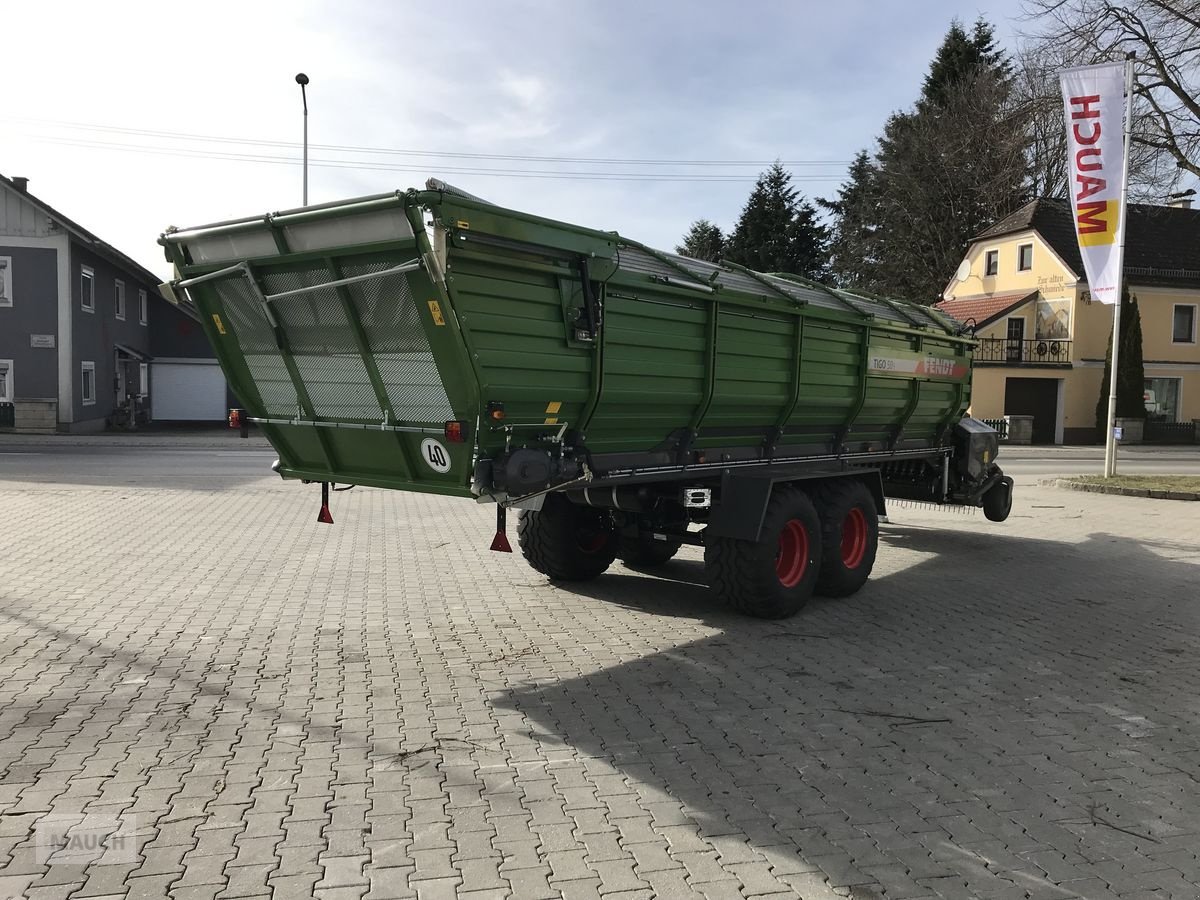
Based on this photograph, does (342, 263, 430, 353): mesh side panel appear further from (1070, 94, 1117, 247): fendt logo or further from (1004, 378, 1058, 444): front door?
(1004, 378, 1058, 444): front door

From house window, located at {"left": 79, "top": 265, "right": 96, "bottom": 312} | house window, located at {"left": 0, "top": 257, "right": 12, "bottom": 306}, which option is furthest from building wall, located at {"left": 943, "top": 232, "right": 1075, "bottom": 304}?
house window, located at {"left": 0, "top": 257, "right": 12, "bottom": 306}

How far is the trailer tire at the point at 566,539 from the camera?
7.95m

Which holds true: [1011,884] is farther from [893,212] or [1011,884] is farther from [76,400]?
[893,212]

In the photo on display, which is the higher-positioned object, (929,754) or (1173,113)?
(1173,113)

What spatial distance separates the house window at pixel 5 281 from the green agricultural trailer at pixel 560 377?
27464 mm

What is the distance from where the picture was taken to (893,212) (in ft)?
149

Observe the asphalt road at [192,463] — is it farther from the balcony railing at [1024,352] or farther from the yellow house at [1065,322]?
the balcony railing at [1024,352]

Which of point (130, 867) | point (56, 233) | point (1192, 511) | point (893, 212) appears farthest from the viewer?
point (893, 212)

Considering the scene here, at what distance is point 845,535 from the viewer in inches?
313

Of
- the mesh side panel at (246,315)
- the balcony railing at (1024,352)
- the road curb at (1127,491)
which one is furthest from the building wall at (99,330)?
the balcony railing at (1024,352)

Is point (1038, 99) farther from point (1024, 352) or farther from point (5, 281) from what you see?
point (5, 281)

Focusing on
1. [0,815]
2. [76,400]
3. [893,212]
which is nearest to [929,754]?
[0,815]

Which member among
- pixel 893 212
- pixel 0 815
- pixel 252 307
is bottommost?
pixel 0 815

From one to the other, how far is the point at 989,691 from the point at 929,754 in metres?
1.25
